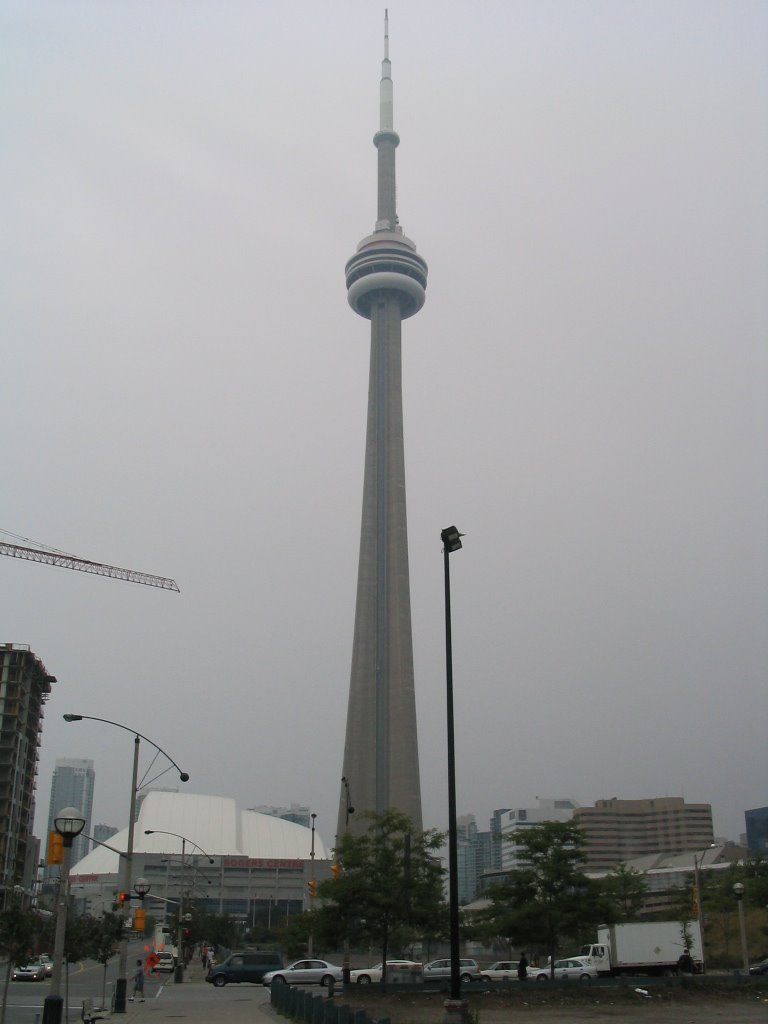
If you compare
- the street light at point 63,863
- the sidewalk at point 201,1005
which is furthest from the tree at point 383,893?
the street light at point 63,863

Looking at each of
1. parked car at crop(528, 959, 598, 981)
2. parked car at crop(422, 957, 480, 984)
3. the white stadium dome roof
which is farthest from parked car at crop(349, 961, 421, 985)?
the white stadium dome roof

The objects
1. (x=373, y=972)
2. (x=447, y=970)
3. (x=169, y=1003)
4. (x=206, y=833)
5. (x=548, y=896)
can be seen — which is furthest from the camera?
(x=206, y=833)

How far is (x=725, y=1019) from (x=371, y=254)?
393 feet

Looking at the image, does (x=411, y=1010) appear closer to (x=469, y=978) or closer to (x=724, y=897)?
(x=469, y=978)

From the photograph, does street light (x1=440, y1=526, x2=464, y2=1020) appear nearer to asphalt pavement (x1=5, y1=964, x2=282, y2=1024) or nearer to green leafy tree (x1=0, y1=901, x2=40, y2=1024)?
asphalt pavement (x1=5, y1=964, x2=282, y2=1024)

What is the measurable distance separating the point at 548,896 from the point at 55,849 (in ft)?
85.0

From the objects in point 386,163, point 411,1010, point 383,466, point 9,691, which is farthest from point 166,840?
point 411,1010

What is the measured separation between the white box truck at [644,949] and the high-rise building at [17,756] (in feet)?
265

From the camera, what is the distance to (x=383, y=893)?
40.9m

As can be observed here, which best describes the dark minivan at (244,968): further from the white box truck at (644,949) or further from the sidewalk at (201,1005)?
the white box truck at (644,949)

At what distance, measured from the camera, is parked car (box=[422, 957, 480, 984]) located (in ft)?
158

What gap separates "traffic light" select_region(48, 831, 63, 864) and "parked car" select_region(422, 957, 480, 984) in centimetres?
2951

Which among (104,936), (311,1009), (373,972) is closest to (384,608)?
(373,972)

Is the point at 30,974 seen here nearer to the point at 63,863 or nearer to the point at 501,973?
the point at 501,973
